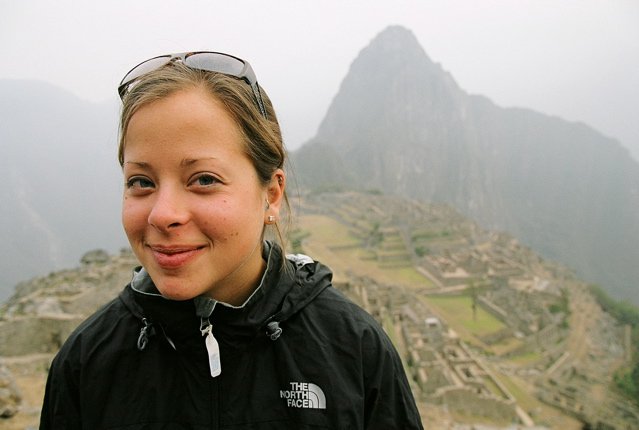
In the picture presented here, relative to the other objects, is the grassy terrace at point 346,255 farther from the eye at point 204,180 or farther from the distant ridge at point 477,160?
the distant ridge at point 477,160

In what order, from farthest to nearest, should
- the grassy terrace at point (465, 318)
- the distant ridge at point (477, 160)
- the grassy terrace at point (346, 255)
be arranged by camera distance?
the distant ridge at point (477, 160), the grassy terrace at point (346, 255), the grassy terrace at point (465, 318)

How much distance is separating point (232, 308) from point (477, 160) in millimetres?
82852

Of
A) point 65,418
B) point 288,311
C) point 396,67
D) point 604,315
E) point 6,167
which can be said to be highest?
point 396,67

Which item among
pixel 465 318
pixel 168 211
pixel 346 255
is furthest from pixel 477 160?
pixel 168 211

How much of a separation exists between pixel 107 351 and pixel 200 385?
26 cm

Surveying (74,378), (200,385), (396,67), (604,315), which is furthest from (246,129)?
(396,67)

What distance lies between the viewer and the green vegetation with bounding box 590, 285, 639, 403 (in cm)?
1502

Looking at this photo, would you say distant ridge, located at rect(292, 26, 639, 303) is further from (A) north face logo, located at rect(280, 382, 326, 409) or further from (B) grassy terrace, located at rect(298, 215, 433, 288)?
(A) north face logo, located at rect(280, 382, 326, 409)

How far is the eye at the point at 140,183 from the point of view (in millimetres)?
936

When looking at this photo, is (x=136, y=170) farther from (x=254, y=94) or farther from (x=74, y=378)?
(x=74, y=378)

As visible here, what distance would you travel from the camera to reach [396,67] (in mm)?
84125

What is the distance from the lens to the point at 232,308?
1.02 metres

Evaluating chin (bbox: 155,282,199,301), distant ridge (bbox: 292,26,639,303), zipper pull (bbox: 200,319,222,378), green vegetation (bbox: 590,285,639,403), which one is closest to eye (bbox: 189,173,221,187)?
chin (bbox: 155,282,199,301)

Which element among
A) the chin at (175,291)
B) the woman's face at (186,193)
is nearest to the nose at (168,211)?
the woman's face at (186,193)
